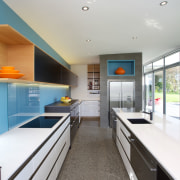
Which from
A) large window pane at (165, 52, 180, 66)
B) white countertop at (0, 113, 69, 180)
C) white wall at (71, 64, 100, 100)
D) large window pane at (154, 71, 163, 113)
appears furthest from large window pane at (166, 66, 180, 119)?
white countertop at (0, 113, 69, 180)

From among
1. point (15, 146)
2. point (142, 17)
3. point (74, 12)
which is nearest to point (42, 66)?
point (74, 12)

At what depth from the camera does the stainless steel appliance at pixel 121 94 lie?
14.0 feet

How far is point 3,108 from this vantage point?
156 cm

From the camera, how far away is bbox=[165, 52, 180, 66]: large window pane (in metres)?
3.60

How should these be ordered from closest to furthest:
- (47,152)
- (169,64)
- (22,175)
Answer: (22,175), (47,152), (169,64)

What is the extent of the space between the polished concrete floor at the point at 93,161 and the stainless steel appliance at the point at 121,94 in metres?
1.36

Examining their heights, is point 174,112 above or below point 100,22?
below

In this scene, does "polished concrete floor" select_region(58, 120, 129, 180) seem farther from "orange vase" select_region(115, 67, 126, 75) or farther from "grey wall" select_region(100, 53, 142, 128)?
"orange vase" select_region(115, 67, 126, 75)

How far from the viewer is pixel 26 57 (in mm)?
1516

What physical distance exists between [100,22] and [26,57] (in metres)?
1.49

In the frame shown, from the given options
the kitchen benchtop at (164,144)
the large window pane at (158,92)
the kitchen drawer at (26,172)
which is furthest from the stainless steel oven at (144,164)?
the large window pane at (158,92)

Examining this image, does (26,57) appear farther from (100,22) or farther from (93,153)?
(93,153)

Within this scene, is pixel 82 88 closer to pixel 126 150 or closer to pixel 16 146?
pixel 126 150

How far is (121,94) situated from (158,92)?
181 cm
